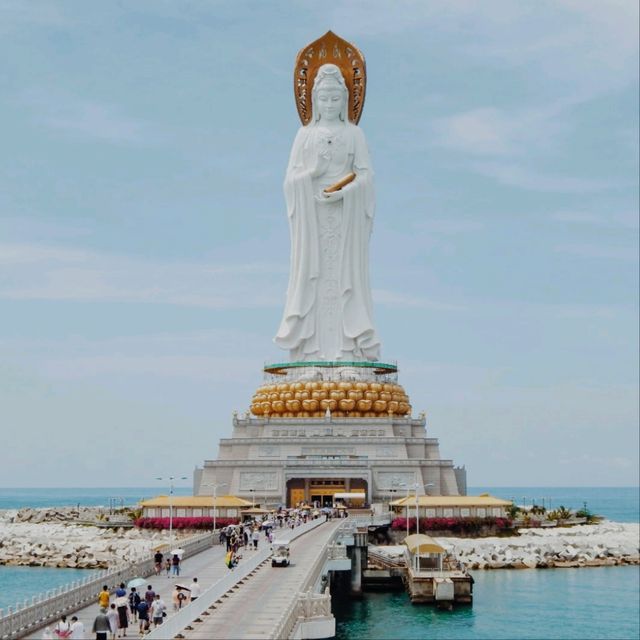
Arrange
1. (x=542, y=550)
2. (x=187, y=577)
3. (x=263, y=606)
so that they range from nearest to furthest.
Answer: (x=263, y=606) → (x=187, y=577) → (x=542, y=550)

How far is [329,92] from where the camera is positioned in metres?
52.3

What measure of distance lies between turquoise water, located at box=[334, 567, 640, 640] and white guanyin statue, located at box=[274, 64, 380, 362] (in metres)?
16.7

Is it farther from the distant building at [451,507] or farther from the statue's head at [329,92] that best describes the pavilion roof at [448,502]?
the statue's head at [329,92]

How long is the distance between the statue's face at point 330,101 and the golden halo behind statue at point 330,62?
82cm

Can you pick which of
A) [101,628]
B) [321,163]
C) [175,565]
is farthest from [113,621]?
[321,163]

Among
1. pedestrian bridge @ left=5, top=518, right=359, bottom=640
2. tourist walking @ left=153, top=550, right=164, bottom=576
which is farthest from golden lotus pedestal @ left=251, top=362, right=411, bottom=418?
tourist walking @ left=153, top=550, right=164, bottom=576

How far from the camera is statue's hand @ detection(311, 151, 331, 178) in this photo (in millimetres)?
52031

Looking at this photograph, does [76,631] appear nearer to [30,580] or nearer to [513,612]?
[513,612]

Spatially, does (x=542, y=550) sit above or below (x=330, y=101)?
below

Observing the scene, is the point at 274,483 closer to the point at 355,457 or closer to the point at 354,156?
the point at 355,457

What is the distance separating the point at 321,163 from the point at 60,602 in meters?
35.3

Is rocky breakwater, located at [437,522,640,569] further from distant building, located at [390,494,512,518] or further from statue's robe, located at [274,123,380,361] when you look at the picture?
statue's robe, located at [274,123,380,361]

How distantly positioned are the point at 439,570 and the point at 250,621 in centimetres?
1583

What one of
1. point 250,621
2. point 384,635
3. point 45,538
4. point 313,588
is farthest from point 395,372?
point 250,621
